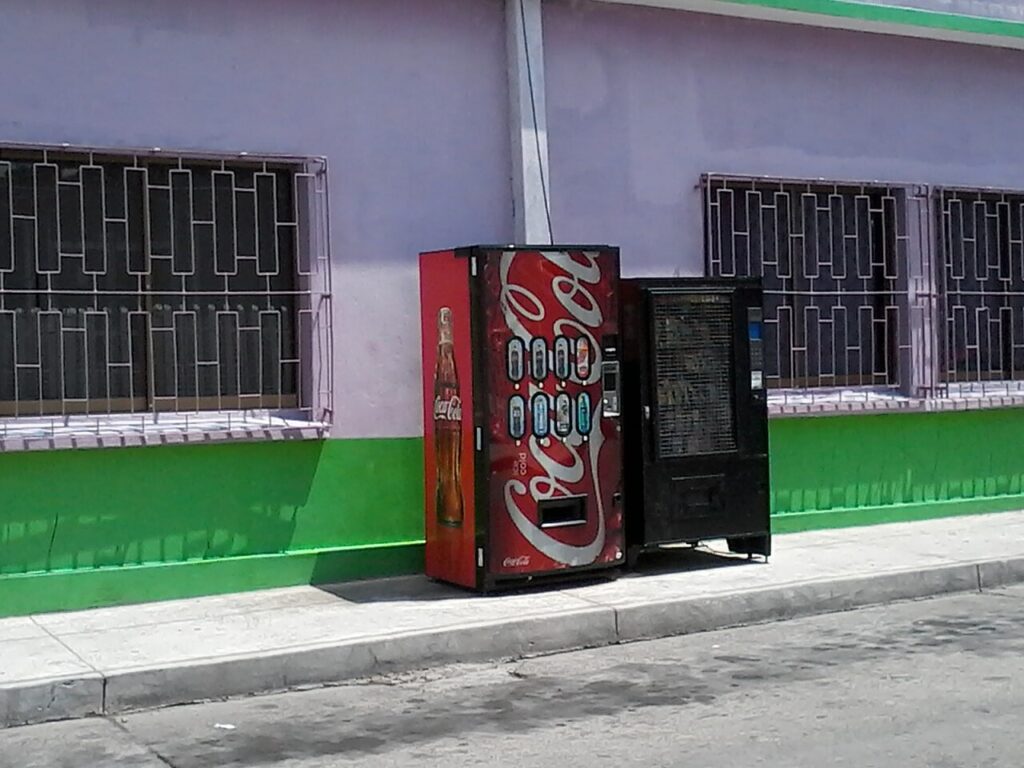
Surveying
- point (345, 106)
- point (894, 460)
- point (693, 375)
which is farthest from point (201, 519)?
point (894, 460)

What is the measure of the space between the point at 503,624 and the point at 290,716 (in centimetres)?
158

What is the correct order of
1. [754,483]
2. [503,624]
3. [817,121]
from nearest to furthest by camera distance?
[503,624], [754,483], [817,121]

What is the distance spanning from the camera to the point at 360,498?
32.7ft

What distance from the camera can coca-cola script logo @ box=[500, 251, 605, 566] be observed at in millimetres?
9141

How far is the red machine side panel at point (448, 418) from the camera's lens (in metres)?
9.19

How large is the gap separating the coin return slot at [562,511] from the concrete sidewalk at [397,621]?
0.45 metres

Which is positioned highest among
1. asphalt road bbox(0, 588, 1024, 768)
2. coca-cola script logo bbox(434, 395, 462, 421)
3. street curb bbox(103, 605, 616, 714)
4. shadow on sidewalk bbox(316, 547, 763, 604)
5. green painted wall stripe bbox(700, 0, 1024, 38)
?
green painted wall stripe bbox(700, 0, 1024, 38)

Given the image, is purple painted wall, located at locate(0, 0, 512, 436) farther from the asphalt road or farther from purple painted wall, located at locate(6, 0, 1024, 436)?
the asphalt road

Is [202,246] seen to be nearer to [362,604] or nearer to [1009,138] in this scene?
[362,604]

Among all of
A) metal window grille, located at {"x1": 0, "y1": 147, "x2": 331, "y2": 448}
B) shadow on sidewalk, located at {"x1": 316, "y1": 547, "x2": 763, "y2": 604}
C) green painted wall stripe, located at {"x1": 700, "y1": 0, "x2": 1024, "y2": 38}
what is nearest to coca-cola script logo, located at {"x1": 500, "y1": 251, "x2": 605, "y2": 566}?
shadow on sidewalk, located at {"x1": 316, "y1": 547, "x2": 763, "y2": 604}

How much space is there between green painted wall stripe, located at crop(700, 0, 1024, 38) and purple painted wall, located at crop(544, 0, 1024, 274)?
0.98 ft

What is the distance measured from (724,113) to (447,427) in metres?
3.87

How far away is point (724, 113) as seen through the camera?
1155 centimetres

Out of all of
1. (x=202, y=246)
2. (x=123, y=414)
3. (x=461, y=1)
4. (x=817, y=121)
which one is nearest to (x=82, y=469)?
(x=123, y=414)
